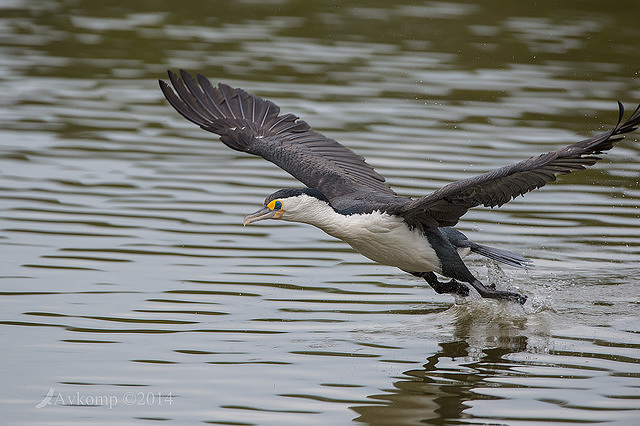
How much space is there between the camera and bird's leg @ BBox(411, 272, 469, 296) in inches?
333

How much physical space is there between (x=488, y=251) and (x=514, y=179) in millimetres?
1502

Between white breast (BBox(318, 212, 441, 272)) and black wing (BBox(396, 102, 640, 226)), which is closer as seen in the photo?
black wing (BBox(396, 102, 640, 226))

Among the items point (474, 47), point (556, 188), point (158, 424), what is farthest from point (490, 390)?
point (474, 47)

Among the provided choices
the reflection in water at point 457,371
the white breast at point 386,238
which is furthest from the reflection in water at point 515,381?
the white breast at point 386,238

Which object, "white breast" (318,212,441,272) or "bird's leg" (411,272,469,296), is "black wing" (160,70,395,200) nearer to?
"white breast" (318,212,441,272)

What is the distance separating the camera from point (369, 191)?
8.65 metres

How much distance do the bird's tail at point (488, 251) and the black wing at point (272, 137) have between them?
80 centimetres

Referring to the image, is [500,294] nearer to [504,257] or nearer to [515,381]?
[504,257]

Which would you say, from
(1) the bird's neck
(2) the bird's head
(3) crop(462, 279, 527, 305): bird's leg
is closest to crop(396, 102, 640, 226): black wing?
(1) the bird's neck

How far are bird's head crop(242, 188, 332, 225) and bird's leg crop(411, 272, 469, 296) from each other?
3.68ft

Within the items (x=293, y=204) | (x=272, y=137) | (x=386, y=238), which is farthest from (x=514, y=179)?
(x=272, y=137)

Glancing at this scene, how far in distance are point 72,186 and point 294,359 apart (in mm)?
4667

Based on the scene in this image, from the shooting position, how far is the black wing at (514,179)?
657 centimetres

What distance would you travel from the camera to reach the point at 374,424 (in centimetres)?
625
